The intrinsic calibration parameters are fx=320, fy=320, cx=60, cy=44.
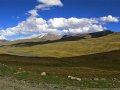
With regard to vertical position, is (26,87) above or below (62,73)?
below

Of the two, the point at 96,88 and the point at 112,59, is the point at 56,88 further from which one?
the point at 112,59

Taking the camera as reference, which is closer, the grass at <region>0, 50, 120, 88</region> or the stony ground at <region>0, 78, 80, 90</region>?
the stony ground at <region>0, 78, 80, 90</region>

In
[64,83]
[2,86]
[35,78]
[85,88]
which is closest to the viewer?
[2,86]

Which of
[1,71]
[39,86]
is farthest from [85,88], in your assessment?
[1,71]

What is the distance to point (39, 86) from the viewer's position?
28969mm

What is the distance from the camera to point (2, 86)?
27.6 meters

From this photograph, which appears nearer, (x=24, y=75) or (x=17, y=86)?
(x=17, y=86)

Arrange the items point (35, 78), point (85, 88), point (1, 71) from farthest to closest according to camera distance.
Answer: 1. point (1, 71)
2. point (35, 78)
3. point (85, 88)

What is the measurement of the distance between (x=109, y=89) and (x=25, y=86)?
7960 mm

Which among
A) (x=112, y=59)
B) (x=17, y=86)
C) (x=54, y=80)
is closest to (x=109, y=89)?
(x=54, y=80)

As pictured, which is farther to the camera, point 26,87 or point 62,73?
point 62,73

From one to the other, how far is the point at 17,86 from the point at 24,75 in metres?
8.35

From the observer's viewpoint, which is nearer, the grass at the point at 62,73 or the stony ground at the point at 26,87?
the stony ground at the point at 26,87

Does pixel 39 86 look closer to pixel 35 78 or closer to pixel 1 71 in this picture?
pixel 35 78
